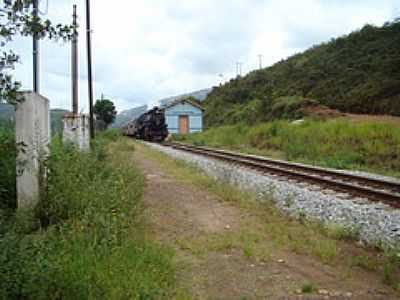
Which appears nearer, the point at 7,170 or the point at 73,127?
the point at 7,170

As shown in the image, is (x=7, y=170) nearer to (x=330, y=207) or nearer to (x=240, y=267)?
(x=240, y=267)

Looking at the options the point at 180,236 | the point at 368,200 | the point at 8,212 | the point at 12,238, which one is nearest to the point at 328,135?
the point at 368,200

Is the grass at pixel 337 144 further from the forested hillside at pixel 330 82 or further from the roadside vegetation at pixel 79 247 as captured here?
the roadside vegetation at pixel 79 247

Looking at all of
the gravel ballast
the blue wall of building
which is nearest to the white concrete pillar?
the gravel ballast

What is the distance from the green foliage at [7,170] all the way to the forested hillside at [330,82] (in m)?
30.1

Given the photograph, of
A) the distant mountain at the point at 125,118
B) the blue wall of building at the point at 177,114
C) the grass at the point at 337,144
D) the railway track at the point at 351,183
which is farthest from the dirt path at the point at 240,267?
the blue wall of building at the point at 177,114

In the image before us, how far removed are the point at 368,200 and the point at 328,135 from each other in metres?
13.7

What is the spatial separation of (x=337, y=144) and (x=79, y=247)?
729 inches

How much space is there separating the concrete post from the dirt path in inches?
72.5

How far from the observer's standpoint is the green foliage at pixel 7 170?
20.3ft

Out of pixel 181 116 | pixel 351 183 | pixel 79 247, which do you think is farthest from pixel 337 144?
pixel 181 116

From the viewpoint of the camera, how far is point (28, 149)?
20.5ft

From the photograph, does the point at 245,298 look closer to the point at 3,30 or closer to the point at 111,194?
the point at 111,194

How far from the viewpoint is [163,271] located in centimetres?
481
